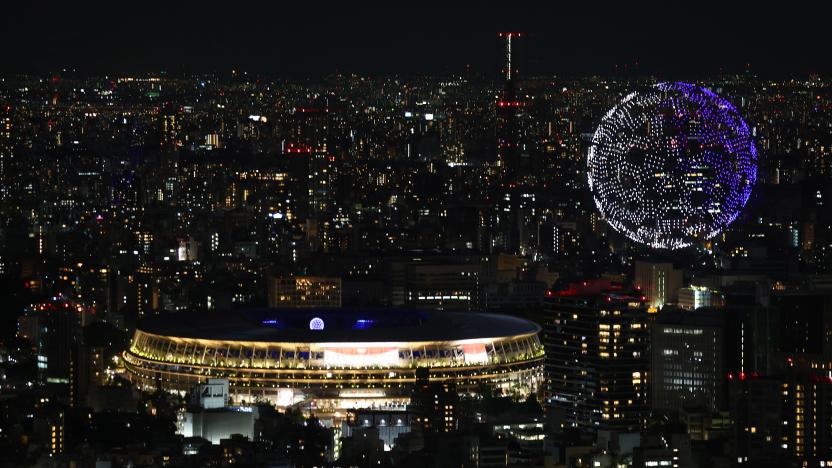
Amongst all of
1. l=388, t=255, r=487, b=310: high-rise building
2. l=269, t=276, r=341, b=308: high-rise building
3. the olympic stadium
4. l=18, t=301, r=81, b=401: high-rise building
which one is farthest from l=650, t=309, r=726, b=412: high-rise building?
l=388, t=255, r=487, b=310: high-rise building

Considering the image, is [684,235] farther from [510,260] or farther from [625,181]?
[510,260]

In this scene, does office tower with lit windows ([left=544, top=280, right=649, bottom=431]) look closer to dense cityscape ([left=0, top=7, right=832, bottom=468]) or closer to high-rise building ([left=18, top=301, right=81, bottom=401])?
dense cityscape ([left=0, top=7, right=832, bottom=468])

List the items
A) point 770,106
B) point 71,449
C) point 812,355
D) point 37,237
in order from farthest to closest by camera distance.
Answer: point 37,237 < point 770,106 < point 812,355 < point 71,449

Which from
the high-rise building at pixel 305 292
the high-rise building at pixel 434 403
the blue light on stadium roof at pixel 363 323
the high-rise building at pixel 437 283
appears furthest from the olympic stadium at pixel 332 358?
the high-rise building at pixel 437 283

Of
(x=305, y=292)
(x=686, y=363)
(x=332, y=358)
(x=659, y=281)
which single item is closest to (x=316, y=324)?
(x=332, y=358)

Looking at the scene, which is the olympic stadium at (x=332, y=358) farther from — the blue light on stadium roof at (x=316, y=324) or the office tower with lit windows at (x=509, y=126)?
the office tower with lit windows at (x=509, y=126)

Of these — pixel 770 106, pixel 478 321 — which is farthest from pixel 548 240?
pixel 478 321
